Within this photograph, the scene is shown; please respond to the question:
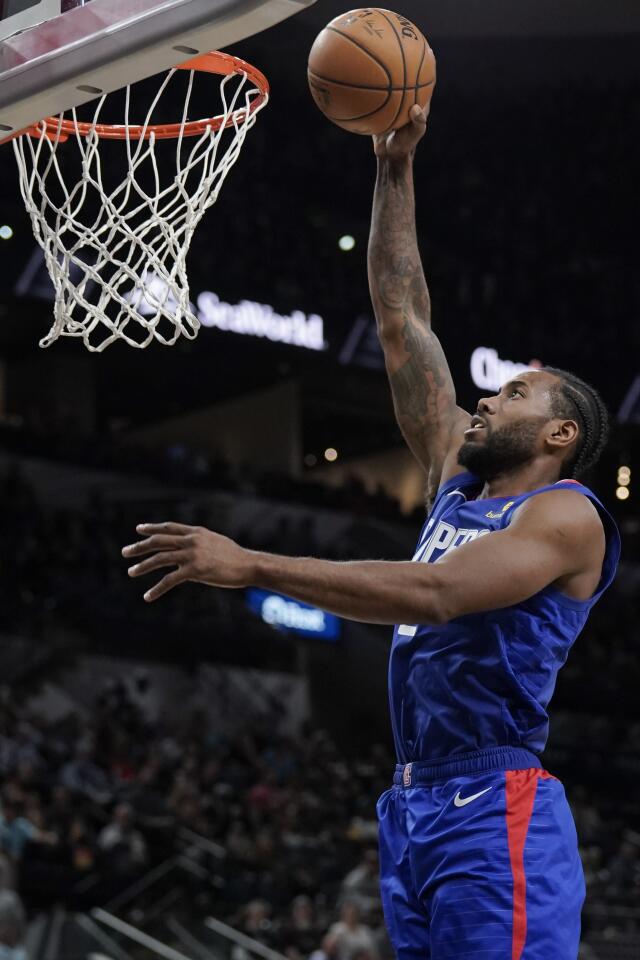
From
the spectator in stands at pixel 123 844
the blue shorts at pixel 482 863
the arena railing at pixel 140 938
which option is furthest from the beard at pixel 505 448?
the spectator in stands at pixel 123 844

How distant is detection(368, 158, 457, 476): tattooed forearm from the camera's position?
3.48 meters

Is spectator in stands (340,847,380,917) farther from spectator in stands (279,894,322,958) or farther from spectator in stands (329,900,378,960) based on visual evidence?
spectator in stands (329,900,378,960)

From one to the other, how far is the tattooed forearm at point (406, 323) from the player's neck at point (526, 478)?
417mm

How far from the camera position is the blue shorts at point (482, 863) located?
266cm

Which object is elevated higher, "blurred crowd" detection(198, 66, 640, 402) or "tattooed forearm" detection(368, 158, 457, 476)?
"tattooed forearm" detection(368, 158, 457, 476)

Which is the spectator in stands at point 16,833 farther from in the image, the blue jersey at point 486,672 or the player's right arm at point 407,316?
the blue jersey at point 486,672

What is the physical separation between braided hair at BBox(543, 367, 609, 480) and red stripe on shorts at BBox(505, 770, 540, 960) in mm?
666

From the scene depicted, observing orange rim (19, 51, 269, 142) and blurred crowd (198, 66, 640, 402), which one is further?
blurred crowd (198, 66, 640, 402)

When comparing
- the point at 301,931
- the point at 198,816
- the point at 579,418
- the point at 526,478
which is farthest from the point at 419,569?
the point at 198,816

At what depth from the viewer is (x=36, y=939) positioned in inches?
315

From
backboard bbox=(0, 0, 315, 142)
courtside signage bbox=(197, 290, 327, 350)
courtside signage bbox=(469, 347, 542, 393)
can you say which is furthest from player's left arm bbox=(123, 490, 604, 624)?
courtside signage bbox=(469, 347, 542, 393)

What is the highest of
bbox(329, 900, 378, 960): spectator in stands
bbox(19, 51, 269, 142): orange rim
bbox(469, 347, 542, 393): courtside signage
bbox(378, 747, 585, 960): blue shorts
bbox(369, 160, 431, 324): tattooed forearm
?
bbox(19, 51, 269, 142): orange rim

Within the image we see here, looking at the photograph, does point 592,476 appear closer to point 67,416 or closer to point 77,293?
point 67,416

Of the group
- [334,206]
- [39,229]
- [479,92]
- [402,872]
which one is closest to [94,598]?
[334,206]
